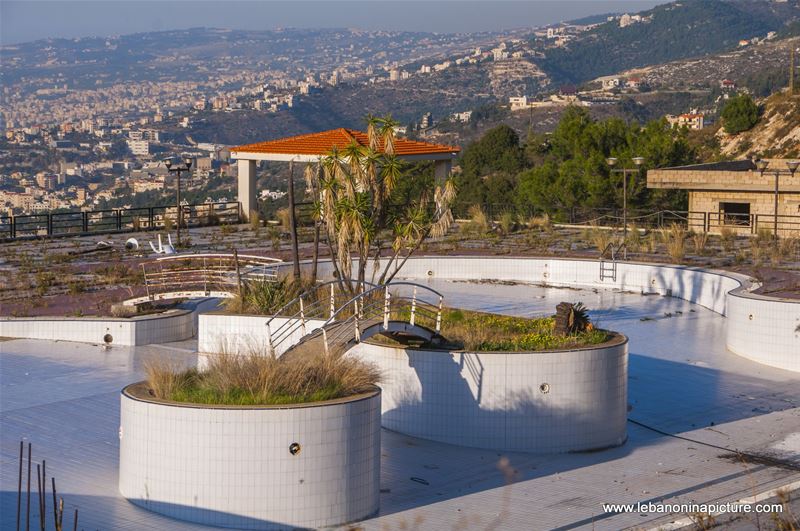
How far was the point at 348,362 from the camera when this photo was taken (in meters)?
10.6

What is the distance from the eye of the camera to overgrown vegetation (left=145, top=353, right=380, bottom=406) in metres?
9.86

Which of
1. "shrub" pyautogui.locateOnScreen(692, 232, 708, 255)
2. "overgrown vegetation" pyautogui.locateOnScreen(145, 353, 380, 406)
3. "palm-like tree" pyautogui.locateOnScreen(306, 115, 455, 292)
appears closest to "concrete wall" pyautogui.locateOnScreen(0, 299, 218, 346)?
"palm-like tree" pyautogui.locateOnScreen(306, 115, 455, 292)

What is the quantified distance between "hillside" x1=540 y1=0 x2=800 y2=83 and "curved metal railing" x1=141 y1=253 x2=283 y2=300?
125m

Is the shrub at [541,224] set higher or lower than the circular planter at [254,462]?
higher

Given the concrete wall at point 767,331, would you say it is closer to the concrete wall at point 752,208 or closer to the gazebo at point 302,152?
the concrete wall at point 752,208

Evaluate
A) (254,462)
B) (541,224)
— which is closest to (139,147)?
(541,224)

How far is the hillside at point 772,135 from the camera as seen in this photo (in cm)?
5681

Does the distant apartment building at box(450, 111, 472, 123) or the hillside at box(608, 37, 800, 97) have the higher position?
the hillside at box(608, 37, 800, 97)

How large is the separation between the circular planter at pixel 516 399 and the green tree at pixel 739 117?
5427cm

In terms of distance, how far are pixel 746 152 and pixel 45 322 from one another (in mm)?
48389

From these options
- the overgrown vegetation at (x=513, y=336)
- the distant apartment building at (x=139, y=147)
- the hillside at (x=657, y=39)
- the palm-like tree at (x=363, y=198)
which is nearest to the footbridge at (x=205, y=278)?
the palm-like tree at (x=363, y=198)

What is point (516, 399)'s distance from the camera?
12.2m

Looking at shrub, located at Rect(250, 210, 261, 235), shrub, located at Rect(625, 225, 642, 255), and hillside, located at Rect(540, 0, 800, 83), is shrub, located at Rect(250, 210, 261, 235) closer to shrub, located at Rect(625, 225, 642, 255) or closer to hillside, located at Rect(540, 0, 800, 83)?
shrub, located at Rect(625, 225, 642, 255)

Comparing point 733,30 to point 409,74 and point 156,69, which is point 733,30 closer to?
point 409,74
